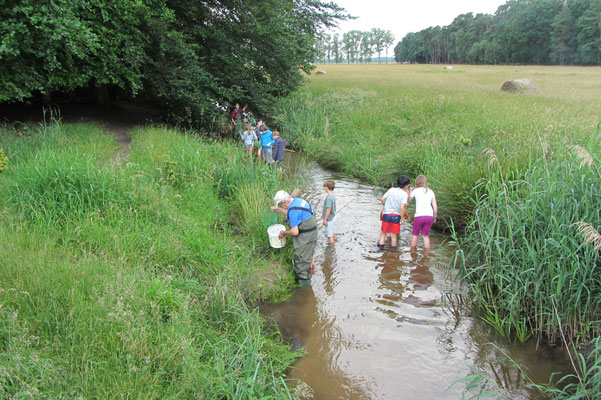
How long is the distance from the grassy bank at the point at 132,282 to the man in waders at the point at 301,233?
0.31 metres

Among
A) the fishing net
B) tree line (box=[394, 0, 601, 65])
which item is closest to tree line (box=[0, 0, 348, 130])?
the fishing net

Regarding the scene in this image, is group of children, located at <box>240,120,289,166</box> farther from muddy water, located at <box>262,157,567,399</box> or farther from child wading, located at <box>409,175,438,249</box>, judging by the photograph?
muddy water, located at <box>262,157,567,399</box>

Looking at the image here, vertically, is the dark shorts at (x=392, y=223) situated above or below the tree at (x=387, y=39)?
below

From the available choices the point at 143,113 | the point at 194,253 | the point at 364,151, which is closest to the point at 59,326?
the point at 194,253

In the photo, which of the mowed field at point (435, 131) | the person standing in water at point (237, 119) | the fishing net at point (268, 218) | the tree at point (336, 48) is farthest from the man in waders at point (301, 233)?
the tree at point (336, 48)

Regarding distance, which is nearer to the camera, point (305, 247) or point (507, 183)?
point (305, 247)

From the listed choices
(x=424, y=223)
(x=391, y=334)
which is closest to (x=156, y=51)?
(x=424, y=223)

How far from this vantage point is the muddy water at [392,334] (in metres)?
4.11

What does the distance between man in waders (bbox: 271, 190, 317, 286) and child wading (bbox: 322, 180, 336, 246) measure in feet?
3.76

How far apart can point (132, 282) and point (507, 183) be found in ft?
19.9

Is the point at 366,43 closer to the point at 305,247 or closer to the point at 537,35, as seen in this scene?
the point at 537,35

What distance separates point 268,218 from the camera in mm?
6918

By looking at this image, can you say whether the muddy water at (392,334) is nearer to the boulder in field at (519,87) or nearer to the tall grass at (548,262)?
the tall grass at (548,262)

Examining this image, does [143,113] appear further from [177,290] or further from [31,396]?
[31,396]
